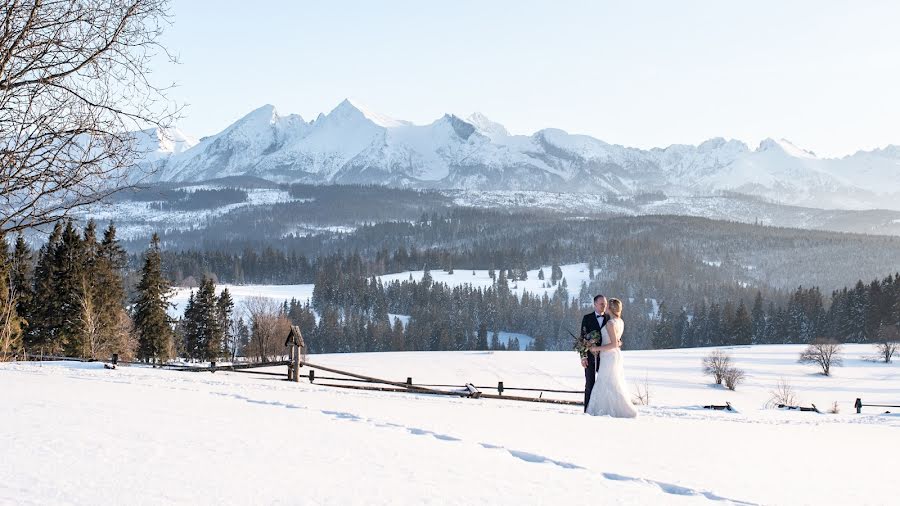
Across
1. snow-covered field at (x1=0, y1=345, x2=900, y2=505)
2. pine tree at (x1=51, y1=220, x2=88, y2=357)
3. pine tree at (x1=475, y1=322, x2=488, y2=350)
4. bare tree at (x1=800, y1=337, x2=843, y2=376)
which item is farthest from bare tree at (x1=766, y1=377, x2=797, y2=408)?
pine tree at (x1=475, y1=322, x2=488, y2=350)

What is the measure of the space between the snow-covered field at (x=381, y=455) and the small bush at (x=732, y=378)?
4430 centimetres

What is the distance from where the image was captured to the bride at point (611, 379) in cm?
1326

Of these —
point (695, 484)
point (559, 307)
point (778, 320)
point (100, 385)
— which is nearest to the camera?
point (695, 484)

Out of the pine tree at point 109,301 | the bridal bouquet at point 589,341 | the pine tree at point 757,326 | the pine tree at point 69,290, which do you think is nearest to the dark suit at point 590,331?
the bridal bouquet at point 589,341

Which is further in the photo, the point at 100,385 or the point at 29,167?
the point at 100,385

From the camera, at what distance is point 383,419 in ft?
30.5

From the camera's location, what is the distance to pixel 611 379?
1346 cm

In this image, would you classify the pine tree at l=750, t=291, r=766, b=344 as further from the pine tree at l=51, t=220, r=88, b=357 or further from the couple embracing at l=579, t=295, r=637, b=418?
the couple embracing at l=579, t=295, r=637, b=418

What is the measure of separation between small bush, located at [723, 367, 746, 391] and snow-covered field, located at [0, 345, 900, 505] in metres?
44.3

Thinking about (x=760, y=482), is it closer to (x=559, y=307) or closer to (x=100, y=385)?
(x=100, y=385)

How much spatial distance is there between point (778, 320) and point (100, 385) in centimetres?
11753

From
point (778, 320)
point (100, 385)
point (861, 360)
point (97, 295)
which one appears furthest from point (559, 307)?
point (100, 385)

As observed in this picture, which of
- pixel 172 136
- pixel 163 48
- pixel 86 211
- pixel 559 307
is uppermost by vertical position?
pixel 163 48

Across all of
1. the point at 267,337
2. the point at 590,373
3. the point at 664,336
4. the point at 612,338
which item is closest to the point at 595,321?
the point at 612,338
